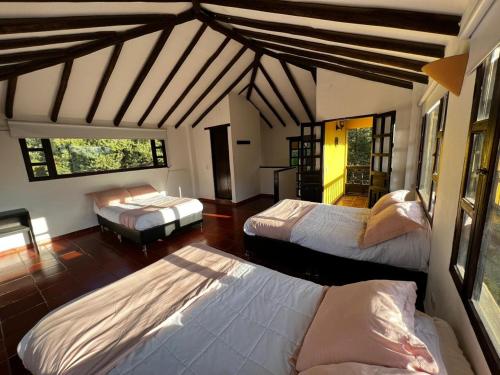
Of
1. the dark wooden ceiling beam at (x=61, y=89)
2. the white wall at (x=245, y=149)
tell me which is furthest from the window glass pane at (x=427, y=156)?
the dark wooden ceiling beam at (x=61, y=89)

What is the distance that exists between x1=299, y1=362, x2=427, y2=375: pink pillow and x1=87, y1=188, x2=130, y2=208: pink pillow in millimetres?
4775

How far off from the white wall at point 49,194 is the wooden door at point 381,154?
Result: 17.6ft

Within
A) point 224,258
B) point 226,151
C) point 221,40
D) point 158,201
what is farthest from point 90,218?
point 221,40

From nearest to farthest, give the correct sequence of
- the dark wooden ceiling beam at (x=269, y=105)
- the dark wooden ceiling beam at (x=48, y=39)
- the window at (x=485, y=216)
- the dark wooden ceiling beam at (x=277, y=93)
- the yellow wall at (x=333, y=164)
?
1. the window at (x=485, y=216)
2. the dark wooden ceiling beam at (x=48, y=39)
3. the yellow wall at (x=333, y=164)
4. the dark wooden ceiling beam at (x=277, y=93)
5. the dark wooden ceiling beam at (x=269, y=105)

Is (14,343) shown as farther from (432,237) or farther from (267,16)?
(267,16)

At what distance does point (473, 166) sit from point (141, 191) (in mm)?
5484

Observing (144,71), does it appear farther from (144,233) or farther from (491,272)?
(491,272)

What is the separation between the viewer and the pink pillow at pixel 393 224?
1.95m

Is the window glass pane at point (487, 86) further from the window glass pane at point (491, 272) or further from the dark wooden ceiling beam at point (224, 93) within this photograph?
the dark wooden ceiling beam at point (224, 93)

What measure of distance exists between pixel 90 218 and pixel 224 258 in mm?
4280

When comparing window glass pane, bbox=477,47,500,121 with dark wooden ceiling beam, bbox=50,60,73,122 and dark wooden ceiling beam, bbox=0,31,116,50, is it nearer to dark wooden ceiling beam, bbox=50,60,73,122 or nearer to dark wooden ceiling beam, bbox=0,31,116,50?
dark wooden ceiling beam, bbox=0,31,116,50

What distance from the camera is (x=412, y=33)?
68.0 inches

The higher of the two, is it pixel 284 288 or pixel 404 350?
pixel 404 350

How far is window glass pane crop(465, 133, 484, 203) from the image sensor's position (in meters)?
1.19
